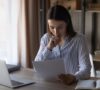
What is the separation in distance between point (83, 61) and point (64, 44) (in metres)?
0.25

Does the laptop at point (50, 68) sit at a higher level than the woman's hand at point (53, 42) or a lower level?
lower

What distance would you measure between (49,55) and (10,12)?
1.32 meters

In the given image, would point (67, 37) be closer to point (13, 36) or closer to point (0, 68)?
point (0, 68)

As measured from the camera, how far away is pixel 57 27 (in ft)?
7.02

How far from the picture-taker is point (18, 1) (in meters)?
3.37

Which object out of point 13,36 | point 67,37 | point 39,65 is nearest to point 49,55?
point 67,37

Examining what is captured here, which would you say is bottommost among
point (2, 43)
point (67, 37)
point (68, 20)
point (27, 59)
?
point (27, 59)

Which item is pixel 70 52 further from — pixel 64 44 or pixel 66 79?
pixel 66 79

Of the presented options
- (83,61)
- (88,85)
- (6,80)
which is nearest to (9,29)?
(83,61)

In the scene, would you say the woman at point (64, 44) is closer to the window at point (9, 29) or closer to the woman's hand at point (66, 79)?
the woman's hand at point (66, 79)

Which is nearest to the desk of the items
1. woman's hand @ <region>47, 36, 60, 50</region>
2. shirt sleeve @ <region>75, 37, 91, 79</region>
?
shirt sleeve @ <region>75, 37, 91, 79</region>

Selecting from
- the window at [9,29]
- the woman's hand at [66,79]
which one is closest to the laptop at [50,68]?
the woman's hand at [66,79]

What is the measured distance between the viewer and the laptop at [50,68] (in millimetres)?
1827

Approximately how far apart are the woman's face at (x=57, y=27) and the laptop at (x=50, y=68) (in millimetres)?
399
